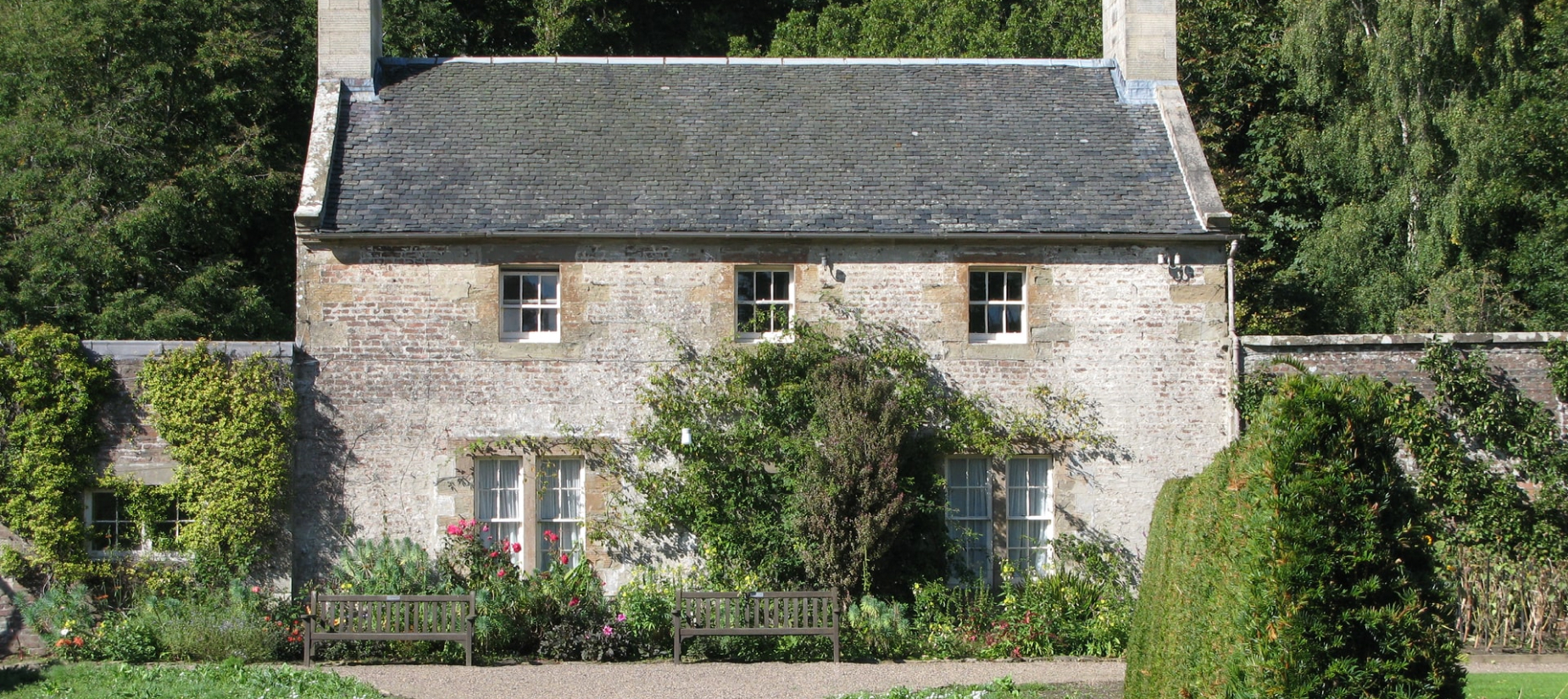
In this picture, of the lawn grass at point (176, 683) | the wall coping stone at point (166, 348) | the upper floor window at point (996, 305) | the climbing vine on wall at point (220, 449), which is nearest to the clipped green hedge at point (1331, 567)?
the lawn grass at point (176, 683)

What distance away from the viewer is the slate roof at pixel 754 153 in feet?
50.7

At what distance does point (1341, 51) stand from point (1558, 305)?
613 centimetres

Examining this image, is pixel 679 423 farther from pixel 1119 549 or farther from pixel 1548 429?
pixel 1548 429

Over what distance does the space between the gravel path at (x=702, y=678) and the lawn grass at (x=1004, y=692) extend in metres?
0.25

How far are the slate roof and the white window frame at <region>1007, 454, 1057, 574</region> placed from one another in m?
2.94

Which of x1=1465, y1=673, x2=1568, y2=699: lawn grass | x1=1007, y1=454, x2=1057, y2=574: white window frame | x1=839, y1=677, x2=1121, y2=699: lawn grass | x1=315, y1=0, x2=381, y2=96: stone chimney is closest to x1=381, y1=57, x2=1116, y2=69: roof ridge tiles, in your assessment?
x1=315, y1=0, x2=381, y2=96: stone chimney

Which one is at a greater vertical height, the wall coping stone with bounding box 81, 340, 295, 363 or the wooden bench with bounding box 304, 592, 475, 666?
the wall coping stone with bounding box 81, 340, 295, 363

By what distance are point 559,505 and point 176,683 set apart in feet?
16.2

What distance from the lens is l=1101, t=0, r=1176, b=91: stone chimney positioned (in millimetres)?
17797

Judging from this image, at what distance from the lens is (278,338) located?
2212 cm

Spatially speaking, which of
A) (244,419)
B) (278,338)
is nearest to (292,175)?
(278,338)

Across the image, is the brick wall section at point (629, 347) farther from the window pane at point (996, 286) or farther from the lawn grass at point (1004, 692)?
the lawn grass at point (1004, 692)

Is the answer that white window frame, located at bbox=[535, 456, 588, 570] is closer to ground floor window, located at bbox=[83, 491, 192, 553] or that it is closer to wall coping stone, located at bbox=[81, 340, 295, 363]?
wall coping stone, located at bbox=[81, 340, 295, 363]

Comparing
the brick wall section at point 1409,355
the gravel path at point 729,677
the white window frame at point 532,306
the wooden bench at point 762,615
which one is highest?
the white window frame at point 532,306
